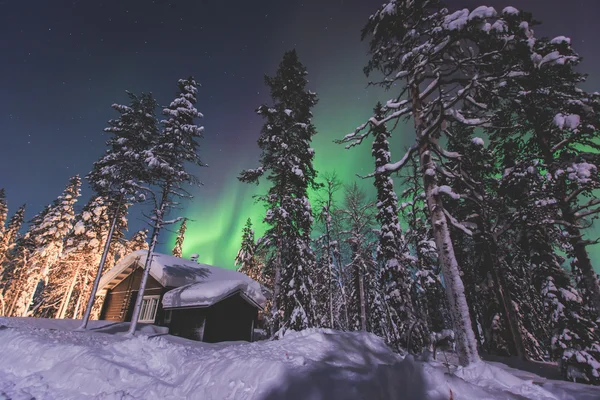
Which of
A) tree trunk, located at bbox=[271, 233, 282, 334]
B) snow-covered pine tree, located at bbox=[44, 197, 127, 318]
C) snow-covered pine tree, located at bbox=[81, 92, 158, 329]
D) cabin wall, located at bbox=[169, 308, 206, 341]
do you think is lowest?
cabin wall, located at bbox=[169, 308, 206, 341]

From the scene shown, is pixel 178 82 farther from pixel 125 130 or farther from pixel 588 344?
pixel 588 344

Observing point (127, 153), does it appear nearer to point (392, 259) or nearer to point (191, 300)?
point (191, 300)

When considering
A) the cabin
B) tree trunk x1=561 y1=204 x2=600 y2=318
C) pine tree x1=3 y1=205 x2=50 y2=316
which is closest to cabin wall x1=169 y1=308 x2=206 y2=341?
the cabin

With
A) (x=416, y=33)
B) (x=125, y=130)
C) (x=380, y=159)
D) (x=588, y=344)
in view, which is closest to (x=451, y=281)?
(x=416, y=33)

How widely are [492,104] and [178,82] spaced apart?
18110mm

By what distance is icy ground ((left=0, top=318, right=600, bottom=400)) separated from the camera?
129 inches

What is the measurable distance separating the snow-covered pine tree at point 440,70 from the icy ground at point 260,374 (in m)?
1.78

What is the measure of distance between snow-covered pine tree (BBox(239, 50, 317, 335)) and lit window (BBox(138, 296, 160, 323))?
10.6 metres

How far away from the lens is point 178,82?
17.4 m

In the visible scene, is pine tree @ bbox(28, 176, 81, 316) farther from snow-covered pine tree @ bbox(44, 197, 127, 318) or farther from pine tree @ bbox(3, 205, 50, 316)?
pine tree @ bbox(3, 205, 50, 316)

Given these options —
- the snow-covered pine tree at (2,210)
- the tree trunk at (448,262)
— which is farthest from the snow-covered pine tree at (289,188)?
the snow-covered pine tree at (2,210)

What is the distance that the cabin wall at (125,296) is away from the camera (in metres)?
19.3

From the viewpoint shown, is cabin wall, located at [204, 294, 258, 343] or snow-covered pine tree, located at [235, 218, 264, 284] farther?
snow-covered pine tree, located at [235, 218, 264, 284]

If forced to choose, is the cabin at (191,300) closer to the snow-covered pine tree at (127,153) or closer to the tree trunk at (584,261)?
the snow-covered pine tree at (127,153)
